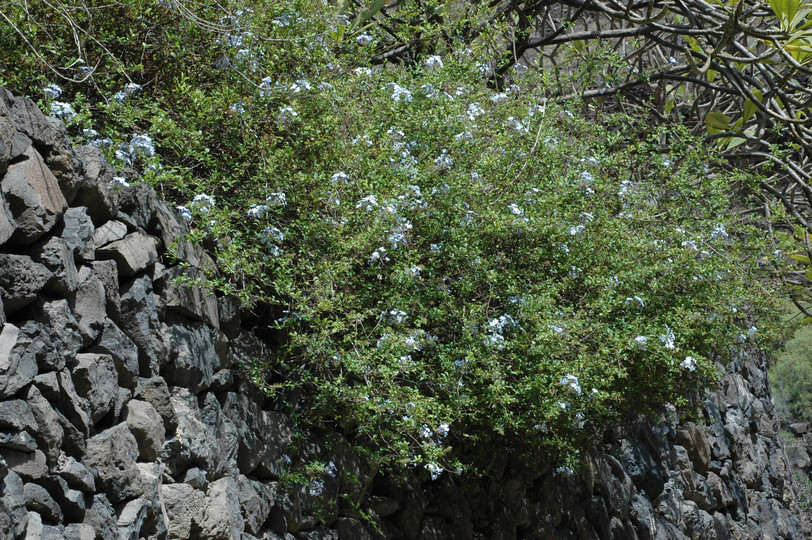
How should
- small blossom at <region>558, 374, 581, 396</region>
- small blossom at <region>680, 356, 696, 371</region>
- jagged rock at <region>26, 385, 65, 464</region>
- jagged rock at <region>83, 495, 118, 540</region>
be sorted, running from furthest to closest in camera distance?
1. small blossom at <region>680, 356, 696, 371</region>
2. small blossom at <region>558, 374, 581, 396</region>
3. jagged rock at <region>83, 495, 118, 540</region>
4. jagged rock at <region>26, 385, 65, 464</region>

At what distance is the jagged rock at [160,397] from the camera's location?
9.85 ft

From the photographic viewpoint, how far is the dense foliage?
3.48m

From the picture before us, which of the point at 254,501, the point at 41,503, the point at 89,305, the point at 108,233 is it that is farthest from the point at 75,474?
the point at 254,501

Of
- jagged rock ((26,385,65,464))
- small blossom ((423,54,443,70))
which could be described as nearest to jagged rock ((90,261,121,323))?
jagged rock ((26,385,65,464))

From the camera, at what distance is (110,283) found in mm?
2902

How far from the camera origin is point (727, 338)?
5.16 metres

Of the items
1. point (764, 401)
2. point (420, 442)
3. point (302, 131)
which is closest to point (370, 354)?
point (420, 442)

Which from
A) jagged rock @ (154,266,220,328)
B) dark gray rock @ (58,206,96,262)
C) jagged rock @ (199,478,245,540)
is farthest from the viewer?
jagged rock @ (154,266,220,328)

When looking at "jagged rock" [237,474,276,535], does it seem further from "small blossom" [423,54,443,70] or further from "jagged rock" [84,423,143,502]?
"small blossom" [423,54,443,70]

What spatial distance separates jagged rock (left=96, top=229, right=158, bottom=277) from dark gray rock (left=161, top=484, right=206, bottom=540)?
80 cm

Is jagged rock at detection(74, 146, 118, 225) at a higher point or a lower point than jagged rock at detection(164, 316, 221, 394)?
higher

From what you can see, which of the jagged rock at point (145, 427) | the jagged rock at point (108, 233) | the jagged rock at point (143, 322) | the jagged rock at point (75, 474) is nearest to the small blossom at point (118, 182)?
the jagged rock at point (108, 233)

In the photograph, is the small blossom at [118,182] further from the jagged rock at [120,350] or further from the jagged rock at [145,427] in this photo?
the jagged rock at [145,427]

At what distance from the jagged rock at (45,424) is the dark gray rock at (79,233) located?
1.85ft
